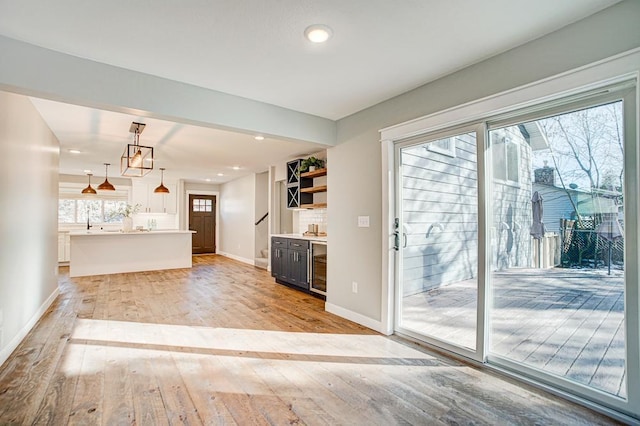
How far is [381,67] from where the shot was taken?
2.60 meters

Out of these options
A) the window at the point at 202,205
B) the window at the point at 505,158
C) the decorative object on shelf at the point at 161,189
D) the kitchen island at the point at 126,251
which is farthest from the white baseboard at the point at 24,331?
the window at the point at 202,205

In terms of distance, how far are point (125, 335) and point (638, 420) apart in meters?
4.08

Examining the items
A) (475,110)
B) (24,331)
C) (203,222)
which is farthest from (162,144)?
(203,222)

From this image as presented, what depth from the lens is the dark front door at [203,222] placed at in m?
10.2

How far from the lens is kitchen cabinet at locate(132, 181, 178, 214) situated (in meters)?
9.15

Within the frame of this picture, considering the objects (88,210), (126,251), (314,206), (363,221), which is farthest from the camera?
(88,210)

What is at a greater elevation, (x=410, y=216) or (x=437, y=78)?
(x=437, y=78)

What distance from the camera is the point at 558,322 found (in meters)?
2.26

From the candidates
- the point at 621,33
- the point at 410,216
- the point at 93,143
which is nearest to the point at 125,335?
the point at 410,216

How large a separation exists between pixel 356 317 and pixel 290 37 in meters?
2.91

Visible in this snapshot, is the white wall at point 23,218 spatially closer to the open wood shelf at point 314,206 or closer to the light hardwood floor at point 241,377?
the light hardwood floor at point 241,377

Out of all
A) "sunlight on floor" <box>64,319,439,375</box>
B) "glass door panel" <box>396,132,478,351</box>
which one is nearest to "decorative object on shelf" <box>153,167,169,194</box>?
"sunlight on floor" <box>64,319,439,375</box>

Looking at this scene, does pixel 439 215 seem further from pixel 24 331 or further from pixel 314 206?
pixel 24 331

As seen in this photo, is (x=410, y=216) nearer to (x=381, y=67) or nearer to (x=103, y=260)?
(x=381, y=67)
